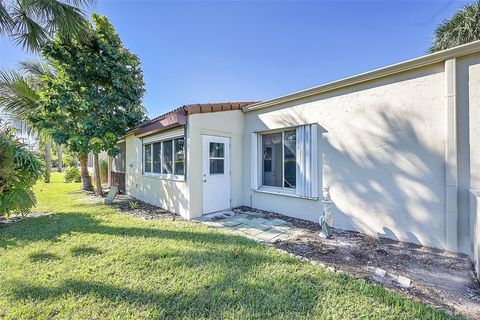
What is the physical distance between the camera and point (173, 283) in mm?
2848

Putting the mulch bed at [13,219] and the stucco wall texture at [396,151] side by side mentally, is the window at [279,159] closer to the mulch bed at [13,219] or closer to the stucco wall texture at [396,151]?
the stucco wall texture at [396,151]

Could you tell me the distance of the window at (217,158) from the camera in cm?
657

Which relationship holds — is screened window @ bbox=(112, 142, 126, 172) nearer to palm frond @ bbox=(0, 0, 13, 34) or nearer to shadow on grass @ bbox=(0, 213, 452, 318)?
palm frond @ bbox=(0, 0, 13, 34)

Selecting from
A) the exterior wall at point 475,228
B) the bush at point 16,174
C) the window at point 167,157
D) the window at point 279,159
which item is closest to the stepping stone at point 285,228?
the window at point 279,159

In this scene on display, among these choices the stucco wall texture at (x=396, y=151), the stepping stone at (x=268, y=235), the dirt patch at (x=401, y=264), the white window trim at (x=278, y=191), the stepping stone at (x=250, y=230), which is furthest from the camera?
the white window trim at (x=278, y=191)

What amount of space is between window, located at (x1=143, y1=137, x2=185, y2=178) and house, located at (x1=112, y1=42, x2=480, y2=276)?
0.12 ft


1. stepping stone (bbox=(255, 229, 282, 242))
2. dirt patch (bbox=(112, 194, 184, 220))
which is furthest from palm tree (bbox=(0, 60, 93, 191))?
stepping stone (bbox=(255, 229, 282, 242))

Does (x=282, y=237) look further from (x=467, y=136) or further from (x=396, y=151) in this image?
(x=467, y=136)

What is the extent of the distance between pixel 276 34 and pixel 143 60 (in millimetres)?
5915

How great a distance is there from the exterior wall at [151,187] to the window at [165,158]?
10.5 inches

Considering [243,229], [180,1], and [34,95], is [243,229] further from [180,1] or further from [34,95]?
[34,95]

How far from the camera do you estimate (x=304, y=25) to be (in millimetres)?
7020

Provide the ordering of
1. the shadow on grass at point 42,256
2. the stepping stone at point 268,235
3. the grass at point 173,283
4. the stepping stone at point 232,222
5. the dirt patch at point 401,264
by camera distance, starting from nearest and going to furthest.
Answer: the grass at point 173,283
the dirt patch at point 401,264
the shadow on grass at point 42,256
the stepping stone at point 268,235
the stepping stone at point 232,222

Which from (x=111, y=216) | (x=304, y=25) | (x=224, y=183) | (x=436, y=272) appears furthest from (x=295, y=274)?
(x=304, y=25)
